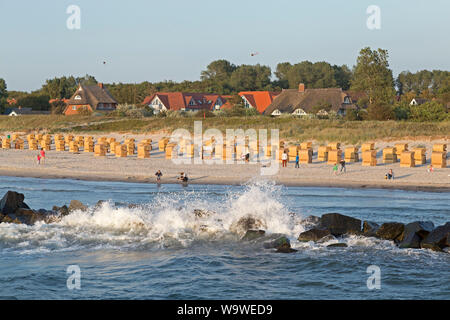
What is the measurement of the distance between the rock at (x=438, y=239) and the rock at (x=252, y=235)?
4.40 m

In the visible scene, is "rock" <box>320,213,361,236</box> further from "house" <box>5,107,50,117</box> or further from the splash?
"house" <box>5,107,50,117</box>

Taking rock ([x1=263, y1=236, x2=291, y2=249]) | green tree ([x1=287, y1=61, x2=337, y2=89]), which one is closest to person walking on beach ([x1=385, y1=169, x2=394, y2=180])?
rock ([x1=263, y1=236, x2=291, y2=249])

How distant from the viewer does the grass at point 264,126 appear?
138ft

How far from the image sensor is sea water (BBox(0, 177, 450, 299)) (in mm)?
13406

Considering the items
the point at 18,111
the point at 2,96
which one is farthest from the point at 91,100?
the point at 2,96

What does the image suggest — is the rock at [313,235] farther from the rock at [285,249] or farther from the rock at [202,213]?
the rock at [202,213]

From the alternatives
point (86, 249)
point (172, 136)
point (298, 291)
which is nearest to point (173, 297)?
point (298, 291)

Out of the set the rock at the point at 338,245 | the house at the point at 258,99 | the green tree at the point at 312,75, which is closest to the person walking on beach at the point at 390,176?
the rock at the point at 338,245

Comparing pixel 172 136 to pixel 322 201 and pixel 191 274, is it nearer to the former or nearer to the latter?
pixel 322 201

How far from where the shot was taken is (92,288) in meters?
13.5

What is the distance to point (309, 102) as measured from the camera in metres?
74.9

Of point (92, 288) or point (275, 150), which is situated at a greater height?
point (275, 150)

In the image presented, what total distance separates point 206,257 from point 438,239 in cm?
605
